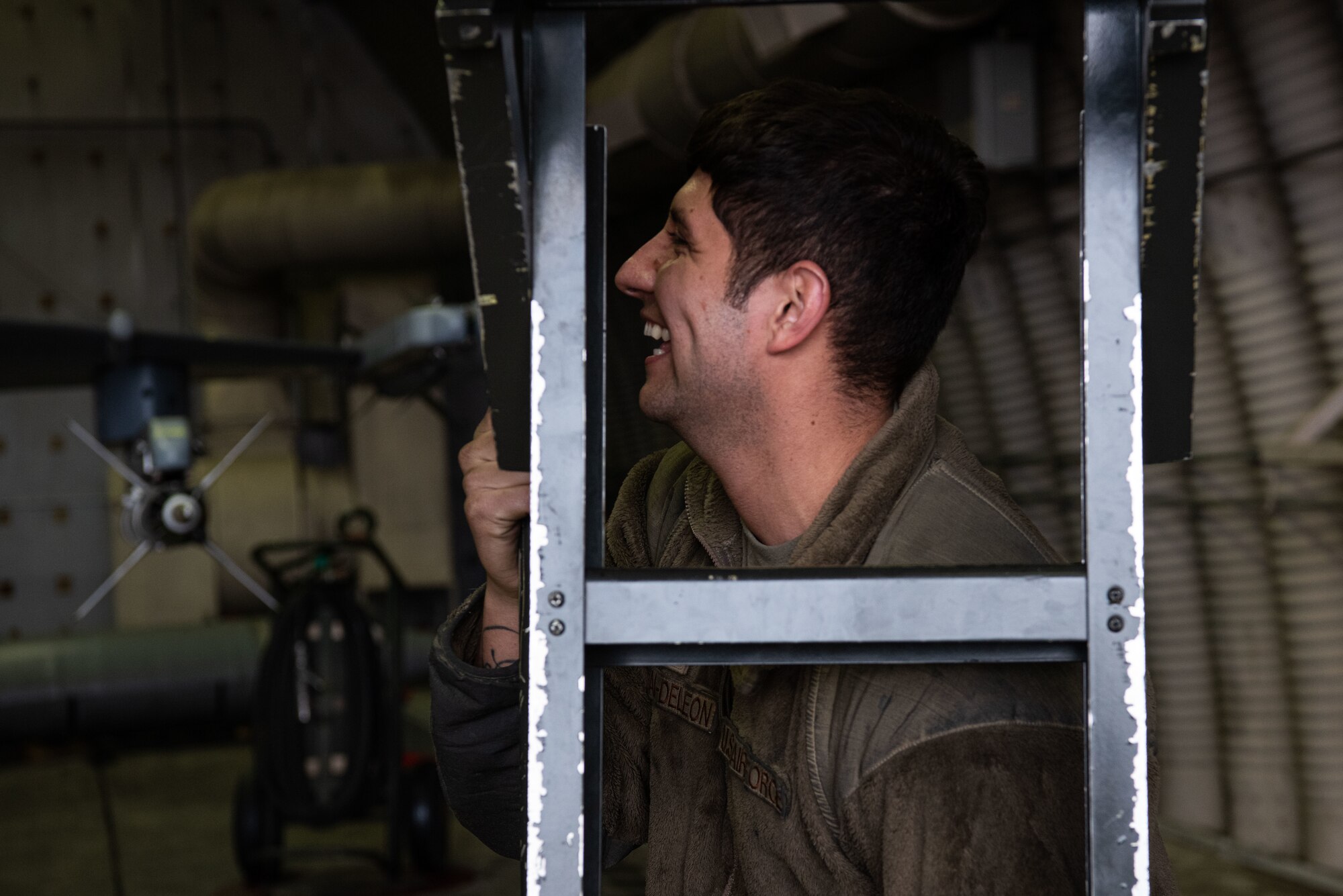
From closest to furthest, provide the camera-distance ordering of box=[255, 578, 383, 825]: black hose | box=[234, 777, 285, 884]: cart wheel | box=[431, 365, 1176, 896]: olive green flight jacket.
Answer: box=[431, 365, 1176, 896]: olive green flight jacket < box=[255, 578, 383, 825]: black hose < box=[234, 777, 285, 884]: cart wheel

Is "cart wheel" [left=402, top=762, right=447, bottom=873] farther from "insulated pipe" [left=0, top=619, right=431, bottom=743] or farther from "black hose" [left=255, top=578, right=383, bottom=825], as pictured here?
"insulated pipe" [left=0, top=619, right=431, bottom=743]

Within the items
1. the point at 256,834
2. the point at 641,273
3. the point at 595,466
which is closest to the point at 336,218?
the point at 256,834

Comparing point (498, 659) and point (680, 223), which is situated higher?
point (680, 223)

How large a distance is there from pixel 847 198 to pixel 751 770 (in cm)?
59

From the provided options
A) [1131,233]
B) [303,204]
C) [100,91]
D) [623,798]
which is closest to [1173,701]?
[623,798]

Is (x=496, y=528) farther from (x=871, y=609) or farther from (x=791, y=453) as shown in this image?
(x=871, y=609)

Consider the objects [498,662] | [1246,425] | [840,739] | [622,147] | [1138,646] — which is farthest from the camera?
[622,147]

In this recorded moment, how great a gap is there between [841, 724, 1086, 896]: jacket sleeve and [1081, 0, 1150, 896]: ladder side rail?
8cm

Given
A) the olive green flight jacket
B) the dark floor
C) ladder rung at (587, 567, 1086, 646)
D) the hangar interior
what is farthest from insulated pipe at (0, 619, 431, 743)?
ladder rung at (587, 567, 1086, 646)

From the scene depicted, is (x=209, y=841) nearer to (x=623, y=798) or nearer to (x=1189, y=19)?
(x=623, y=798)

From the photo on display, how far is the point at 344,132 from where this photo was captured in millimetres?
10602

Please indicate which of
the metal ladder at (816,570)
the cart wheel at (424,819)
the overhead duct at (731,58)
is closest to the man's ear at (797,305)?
the metal ladder at (816,570)

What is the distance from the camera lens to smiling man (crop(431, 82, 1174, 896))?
40.4 inches

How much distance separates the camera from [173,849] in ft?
19.0
